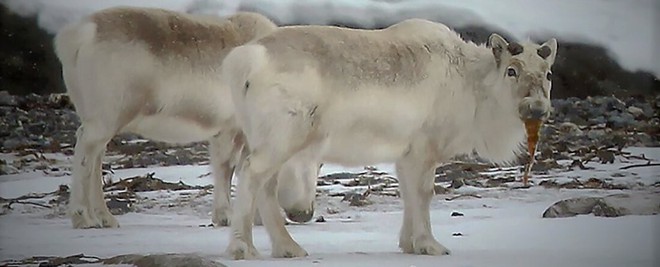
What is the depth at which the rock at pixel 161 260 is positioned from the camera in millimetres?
1896

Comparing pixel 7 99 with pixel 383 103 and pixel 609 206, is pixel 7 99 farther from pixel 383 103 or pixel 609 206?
pixel 609 206

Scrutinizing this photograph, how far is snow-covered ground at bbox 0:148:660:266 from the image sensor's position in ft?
6.33

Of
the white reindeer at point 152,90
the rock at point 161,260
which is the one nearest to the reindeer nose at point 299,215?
the white reindeer at point 152,90

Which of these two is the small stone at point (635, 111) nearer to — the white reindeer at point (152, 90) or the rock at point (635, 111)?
the rock at point (635, 111)

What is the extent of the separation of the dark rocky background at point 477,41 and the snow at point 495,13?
21 mm

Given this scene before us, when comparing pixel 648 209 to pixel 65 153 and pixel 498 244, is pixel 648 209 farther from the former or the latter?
pixel 65 153

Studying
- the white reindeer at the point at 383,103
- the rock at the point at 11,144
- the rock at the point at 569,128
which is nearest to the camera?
the white reindeer at the point at 383,103

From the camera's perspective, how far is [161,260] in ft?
6.27

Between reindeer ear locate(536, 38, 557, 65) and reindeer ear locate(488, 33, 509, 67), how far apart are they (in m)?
0.09

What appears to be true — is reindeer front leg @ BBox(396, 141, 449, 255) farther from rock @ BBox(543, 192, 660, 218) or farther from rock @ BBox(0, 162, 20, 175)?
rock @ BBox(0, 162, 20, 175)

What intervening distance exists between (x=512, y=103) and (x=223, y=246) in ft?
2.52

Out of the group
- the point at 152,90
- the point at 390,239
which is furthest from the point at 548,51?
the point at 152,90

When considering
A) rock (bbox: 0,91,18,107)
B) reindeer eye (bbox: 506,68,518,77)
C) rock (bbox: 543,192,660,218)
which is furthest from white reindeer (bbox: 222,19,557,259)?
rock (bbox: 0,91,18,107)

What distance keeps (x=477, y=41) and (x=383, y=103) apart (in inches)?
12.3
